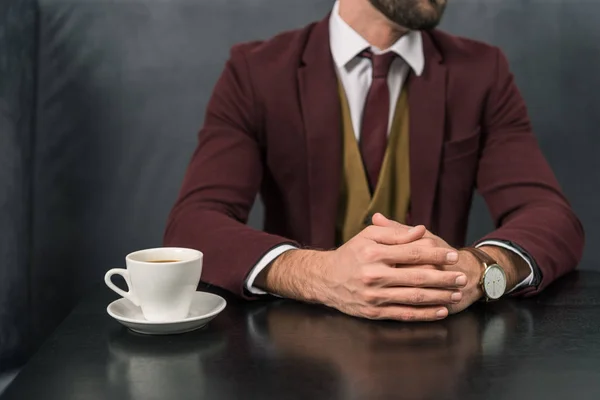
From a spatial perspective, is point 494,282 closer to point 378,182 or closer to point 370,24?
point 378,182

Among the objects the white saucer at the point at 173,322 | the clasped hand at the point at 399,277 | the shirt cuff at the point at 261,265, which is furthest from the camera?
the shirt cuff at the point at 261,265

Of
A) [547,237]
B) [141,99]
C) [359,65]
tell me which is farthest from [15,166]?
[547,237]

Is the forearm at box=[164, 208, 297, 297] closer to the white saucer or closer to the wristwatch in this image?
the white saucer

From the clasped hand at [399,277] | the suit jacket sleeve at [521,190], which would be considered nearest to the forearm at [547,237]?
the suit jacket sleeve at [521,190]

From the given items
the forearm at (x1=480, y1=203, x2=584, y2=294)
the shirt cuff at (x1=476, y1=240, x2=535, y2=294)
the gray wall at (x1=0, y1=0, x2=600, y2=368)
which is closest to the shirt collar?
the gray wall at (x1=0, y1=0, x2=600, y2=368)

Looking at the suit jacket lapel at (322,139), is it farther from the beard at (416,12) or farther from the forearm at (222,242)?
the forearm at (222,242)

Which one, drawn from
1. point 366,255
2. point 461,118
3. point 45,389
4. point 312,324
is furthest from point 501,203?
point 45,389

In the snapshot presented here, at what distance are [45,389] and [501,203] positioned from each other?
1.07 metres

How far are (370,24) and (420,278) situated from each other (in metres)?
0.80

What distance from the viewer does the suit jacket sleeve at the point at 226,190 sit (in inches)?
48.3

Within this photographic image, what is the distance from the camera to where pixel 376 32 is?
5.70 feet

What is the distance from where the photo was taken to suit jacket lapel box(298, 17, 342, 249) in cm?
164

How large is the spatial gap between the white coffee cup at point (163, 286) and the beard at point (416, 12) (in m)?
0.82

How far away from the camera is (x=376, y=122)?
1.66m
